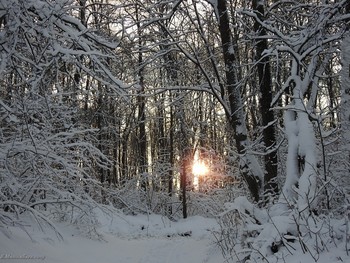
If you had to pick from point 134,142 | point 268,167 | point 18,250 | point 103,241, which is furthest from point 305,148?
point 134,142

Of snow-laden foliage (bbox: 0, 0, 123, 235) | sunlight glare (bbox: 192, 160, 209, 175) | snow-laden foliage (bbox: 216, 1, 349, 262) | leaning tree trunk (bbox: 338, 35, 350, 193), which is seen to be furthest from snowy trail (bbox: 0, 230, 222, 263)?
sunlight glare (bbox: 192, 160, 209, 175)

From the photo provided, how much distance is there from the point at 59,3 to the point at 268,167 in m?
5.54

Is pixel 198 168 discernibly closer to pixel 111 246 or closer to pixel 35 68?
pixel 111 246

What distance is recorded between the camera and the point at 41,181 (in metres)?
6.58

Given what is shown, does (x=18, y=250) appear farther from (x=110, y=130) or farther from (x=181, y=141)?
(x=110, y=130)

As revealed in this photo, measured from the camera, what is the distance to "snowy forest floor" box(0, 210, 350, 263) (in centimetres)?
601

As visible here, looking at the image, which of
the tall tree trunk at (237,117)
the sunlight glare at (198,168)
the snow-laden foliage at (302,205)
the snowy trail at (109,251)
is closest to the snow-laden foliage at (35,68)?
the snowy trail at (109,251)

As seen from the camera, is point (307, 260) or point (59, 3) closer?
point (307, 260)

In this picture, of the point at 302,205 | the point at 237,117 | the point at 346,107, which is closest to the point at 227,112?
the point at 237,117

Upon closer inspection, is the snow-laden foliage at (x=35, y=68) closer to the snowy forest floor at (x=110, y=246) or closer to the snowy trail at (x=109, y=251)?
the snowy forest floor at (x=110, y=246)

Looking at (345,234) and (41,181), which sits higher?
(41,181)

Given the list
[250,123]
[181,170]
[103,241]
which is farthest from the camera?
[181,170]

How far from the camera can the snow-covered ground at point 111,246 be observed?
253 inches

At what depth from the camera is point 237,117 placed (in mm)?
8703
